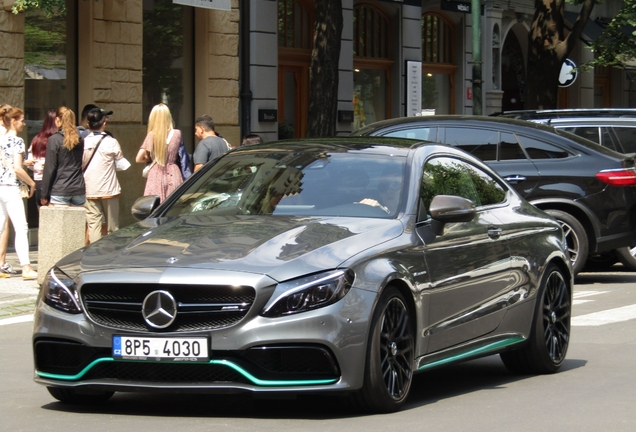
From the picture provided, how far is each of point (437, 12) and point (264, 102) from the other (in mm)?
7776

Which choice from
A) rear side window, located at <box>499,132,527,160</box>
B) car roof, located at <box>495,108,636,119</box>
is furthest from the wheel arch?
car roof, located at <box>495,108,636,119</box>

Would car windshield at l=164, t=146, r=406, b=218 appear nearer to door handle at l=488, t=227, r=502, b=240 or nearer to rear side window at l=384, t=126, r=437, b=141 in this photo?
door handle at l=488, t=227, r=502, b=240

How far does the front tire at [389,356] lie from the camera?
6.62 metres

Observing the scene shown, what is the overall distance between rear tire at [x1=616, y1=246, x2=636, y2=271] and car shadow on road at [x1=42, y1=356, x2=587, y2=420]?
852cm

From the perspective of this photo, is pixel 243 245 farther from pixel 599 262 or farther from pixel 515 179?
pixel 599 262

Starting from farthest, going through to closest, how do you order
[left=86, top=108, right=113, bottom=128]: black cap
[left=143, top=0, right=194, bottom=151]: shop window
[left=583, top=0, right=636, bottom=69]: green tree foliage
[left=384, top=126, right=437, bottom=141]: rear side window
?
[left=583, top=0, right=636, bottom=69]: green tree foliage → [left=143, top=0, right=194, bottom=151]: shop window → [left=86, top=108, right=113, bottom=128]: black cap → [left=384, top=126, right=437, bottom=141]: rear side window

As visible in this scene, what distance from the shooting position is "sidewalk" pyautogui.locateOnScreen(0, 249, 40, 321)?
1240 cm

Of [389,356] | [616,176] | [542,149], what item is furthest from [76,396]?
[616,176]

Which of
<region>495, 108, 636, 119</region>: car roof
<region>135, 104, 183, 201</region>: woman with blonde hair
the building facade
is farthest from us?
the building facade

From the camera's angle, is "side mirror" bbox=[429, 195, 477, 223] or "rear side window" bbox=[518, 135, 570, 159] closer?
"side mirror" bbox=[429, 195, 477, 223]

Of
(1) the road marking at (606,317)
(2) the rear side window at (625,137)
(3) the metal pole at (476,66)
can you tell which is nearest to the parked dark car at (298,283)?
(1) the road marking at (606,317)

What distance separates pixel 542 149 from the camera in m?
14.6

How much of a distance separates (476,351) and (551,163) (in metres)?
7.05

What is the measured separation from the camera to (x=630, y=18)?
25828mm
